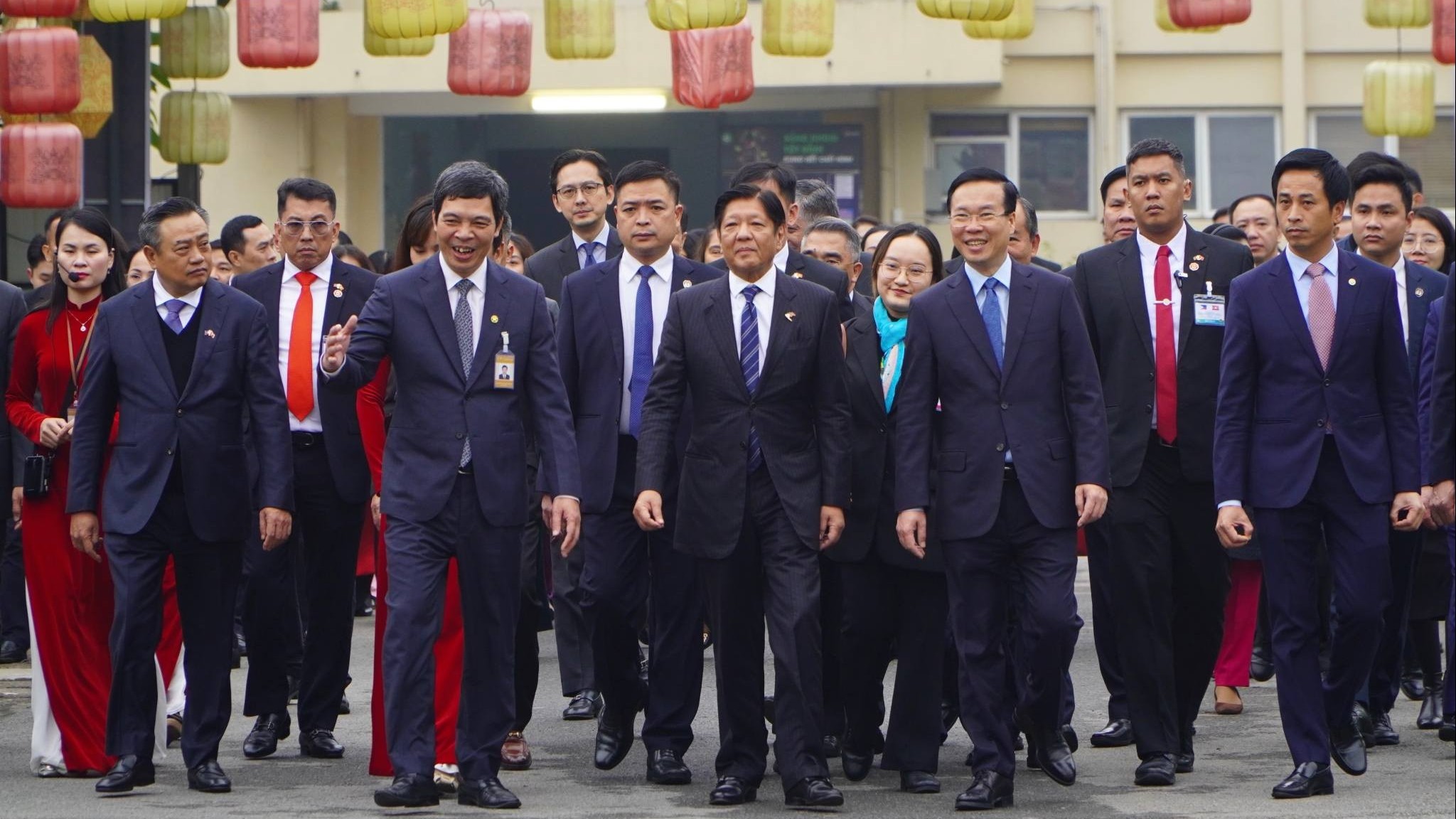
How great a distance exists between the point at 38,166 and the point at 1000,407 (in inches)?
302

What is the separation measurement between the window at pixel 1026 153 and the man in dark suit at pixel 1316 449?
16.6m

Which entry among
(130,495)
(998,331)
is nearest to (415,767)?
(130,495)

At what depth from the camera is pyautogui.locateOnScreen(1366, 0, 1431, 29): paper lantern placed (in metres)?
15.0

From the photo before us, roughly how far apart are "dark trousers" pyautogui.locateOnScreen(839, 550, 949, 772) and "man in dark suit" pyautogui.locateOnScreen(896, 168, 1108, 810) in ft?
1.28

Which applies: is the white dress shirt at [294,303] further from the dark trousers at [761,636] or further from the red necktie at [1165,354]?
the red necktie at [1165,354]

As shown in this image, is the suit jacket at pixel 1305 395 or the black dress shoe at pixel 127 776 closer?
the suit jacket at pixel 1305 395

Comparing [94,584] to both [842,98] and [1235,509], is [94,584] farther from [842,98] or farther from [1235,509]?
[842,98]

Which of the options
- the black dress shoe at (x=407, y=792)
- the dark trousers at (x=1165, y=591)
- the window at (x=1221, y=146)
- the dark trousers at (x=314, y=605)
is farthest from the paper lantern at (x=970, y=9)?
the window at (x=1221, y=146)

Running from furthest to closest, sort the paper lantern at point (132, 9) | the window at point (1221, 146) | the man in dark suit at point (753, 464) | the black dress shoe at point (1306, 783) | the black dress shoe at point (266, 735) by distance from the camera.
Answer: the window at point (1221, 146) → the paper lantern at point (132, 9) → the black dress shoe at point (266, 735) → the man in dark suit at point (753, 464) → the black dress shoe at point (1306, 783)

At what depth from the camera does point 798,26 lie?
566 inches

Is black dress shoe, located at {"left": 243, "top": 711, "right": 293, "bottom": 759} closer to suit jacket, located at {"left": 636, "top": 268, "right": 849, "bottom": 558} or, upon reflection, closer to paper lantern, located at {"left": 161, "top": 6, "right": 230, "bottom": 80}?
suit jacket, located at {"left": 636, "top": 268, "right": 849, "bottom": 558}

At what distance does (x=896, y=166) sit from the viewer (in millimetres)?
24609

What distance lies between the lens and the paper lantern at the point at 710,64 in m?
15.6

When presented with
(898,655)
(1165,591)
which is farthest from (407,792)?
(1165,591)
